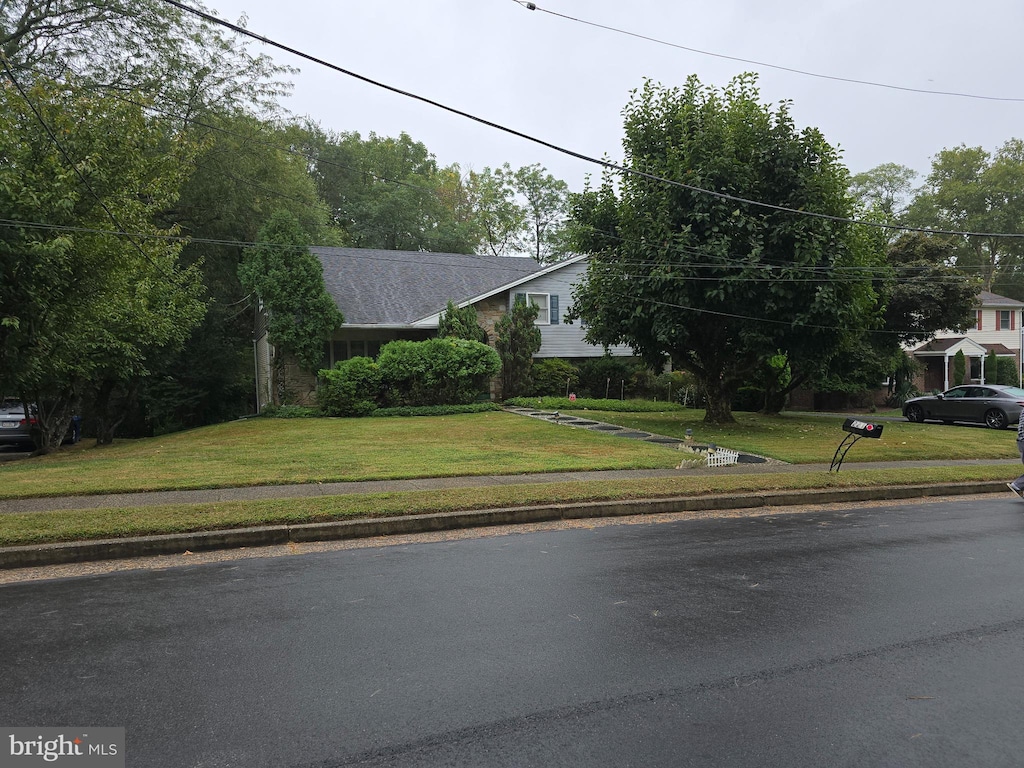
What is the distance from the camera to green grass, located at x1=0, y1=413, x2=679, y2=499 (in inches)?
388

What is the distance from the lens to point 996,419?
65.5 ft

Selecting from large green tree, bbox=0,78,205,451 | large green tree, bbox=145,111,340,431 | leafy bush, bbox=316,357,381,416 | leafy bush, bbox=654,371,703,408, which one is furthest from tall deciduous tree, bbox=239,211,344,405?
leafy bush, bbox=654,371,703,408

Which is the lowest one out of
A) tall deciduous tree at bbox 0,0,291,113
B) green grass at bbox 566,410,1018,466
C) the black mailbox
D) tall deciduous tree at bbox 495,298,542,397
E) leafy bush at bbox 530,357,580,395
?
green grass at bbox 566,410,1018,466

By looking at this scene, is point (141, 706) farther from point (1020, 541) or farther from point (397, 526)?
point (1020, 541)

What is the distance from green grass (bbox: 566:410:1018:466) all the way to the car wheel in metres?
0.51

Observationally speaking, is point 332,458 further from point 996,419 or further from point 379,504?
point 996,419

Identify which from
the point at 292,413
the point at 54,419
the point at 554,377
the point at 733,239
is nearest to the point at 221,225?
the point at 292,413

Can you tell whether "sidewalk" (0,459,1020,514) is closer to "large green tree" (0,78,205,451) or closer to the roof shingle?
"large green tree" (0,78,205,451)

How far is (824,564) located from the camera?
6125 mm

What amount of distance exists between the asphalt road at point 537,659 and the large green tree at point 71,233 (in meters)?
6.44

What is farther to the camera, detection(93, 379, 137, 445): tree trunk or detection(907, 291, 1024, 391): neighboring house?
detection(907, 291, 1024, 391): neighboring house

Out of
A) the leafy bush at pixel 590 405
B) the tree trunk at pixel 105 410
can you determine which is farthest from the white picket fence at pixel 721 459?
the tree trunk at pixel 105 410

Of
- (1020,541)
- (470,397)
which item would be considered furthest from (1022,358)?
(1020,541)

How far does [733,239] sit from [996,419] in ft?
36.4
